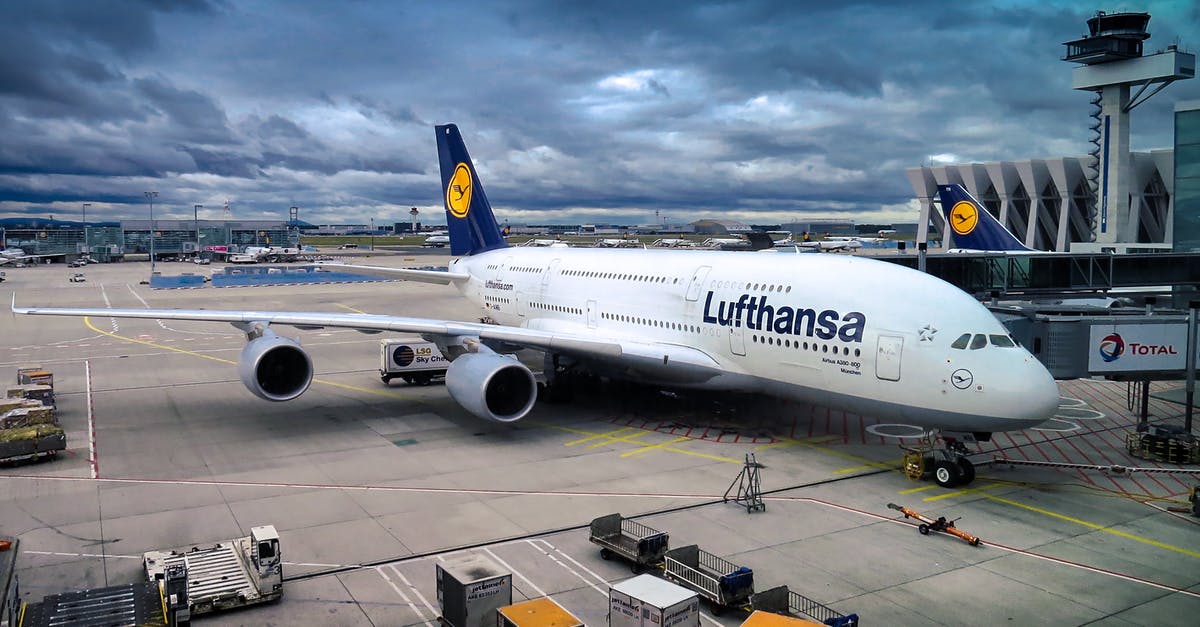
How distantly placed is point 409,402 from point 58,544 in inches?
480

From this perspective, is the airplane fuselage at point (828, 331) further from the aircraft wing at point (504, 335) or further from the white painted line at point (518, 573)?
the white painted line at point (518, 573)

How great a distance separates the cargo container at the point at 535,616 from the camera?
9.64m

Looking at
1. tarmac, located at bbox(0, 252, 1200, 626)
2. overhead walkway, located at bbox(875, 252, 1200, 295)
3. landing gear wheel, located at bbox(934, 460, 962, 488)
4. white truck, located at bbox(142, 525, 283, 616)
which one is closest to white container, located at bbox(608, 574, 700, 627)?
tarmac, located at bbox(0, 252, 1200, 626)

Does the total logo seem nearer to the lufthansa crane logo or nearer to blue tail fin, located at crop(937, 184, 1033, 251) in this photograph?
the lufthansa crane logo

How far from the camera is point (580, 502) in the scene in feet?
52.5

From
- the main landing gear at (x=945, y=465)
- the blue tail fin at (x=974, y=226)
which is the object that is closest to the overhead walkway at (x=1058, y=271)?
the blue tail fin at (x=974, y=226)

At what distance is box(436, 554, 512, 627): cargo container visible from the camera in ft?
34.1

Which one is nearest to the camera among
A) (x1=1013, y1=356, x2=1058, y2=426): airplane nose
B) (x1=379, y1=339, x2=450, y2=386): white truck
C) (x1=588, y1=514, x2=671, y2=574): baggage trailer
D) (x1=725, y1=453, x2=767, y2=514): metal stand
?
(x1=588, y1=514, x2=671, y2=574): baggage trailer

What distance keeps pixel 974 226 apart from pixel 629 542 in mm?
39893

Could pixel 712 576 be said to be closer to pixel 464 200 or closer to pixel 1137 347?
pixel 1137 347

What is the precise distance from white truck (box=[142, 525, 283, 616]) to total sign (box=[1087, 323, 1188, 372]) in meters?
17.3

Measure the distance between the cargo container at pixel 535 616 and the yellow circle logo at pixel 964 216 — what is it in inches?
1675

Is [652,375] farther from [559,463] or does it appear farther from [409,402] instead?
[409,402]

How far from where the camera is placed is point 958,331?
52.6 ft
